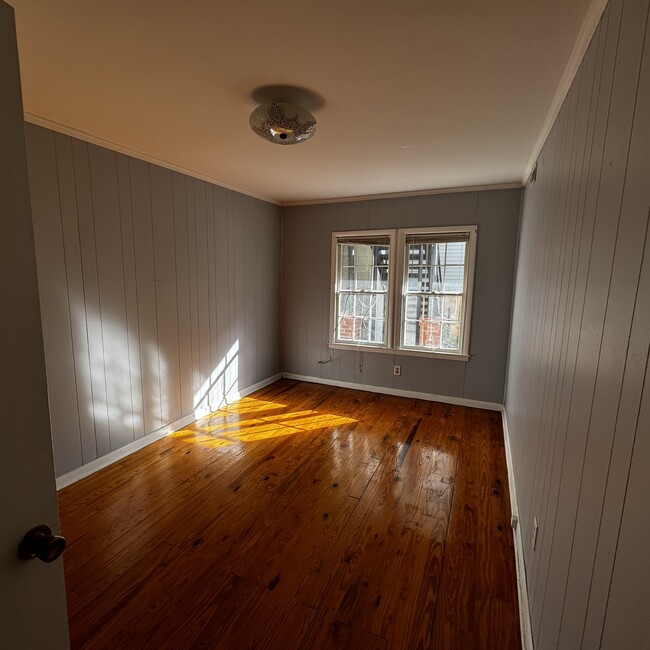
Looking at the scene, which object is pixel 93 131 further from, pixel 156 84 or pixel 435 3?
pixel 435 3

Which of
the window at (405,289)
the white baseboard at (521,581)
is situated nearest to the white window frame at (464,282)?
the window at (405,289)

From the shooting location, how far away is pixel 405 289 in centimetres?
418

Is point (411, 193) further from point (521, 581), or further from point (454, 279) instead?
point (521, 581)

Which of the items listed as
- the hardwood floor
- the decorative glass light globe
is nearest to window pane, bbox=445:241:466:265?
the hardwood floor

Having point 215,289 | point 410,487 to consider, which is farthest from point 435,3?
point 215,289

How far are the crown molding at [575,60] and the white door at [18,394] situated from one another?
1752 millimetres

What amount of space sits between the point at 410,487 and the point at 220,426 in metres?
1.92

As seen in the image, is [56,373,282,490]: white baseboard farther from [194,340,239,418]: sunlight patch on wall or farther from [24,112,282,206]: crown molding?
[24,112,282,206]: crown molding

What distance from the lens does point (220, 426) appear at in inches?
137

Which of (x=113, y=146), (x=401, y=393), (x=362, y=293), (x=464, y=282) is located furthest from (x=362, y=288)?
(x=113, y=146)

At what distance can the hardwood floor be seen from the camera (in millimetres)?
1492

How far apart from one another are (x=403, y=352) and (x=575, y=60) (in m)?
3.11

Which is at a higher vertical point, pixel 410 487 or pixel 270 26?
pixel 270 26

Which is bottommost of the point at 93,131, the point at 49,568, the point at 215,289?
the point at 49,568
